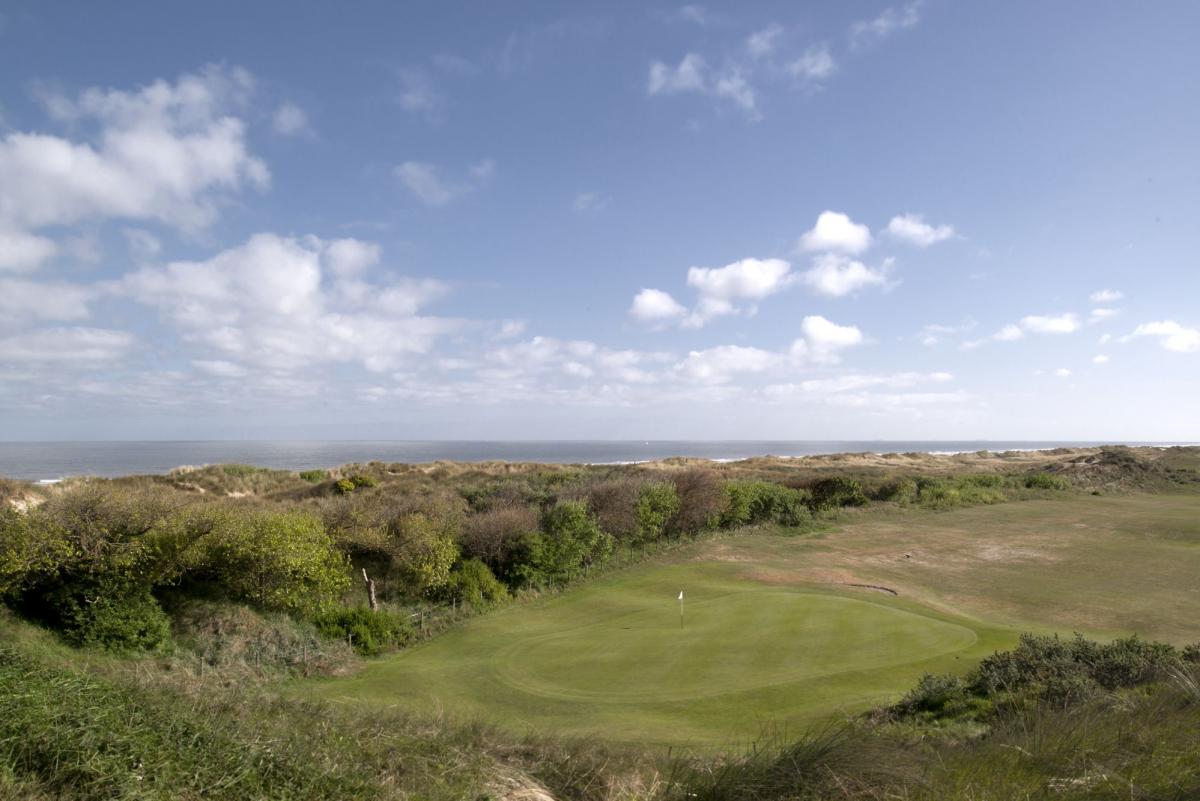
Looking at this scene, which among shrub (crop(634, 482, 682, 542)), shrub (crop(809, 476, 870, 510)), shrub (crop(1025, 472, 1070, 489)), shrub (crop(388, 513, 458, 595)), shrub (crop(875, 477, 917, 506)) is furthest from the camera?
shrub (crop(1025, 472, 1070, 489))

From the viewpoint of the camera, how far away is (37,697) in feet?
15.3

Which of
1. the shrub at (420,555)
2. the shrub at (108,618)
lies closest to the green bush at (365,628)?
the shrub at (420,555)

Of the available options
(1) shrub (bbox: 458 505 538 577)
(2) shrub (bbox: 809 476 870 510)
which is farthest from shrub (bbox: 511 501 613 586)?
(2) shrub (bbox: 809 476 870 510)

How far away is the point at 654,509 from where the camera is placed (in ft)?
102

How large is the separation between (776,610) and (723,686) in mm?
5885

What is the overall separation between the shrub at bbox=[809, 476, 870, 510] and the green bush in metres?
32.5

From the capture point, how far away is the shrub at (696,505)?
3319 cm

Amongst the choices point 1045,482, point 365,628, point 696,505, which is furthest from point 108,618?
point 1045,482

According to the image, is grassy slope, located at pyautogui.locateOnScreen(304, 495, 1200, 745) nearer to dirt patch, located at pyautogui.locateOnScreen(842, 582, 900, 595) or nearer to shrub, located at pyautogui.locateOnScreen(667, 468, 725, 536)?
dirt patch, located at pyautogui.locateOnScreen(842, 582, 900, 595)

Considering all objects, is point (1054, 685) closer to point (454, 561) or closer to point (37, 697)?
point (37, 697)

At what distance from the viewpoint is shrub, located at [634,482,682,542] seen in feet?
98.4

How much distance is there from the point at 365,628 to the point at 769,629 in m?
10.6

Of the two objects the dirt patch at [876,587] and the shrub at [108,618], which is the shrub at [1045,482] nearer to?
the dirt patch at [876,587]

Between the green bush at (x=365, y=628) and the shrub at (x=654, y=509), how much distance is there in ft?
46.0
